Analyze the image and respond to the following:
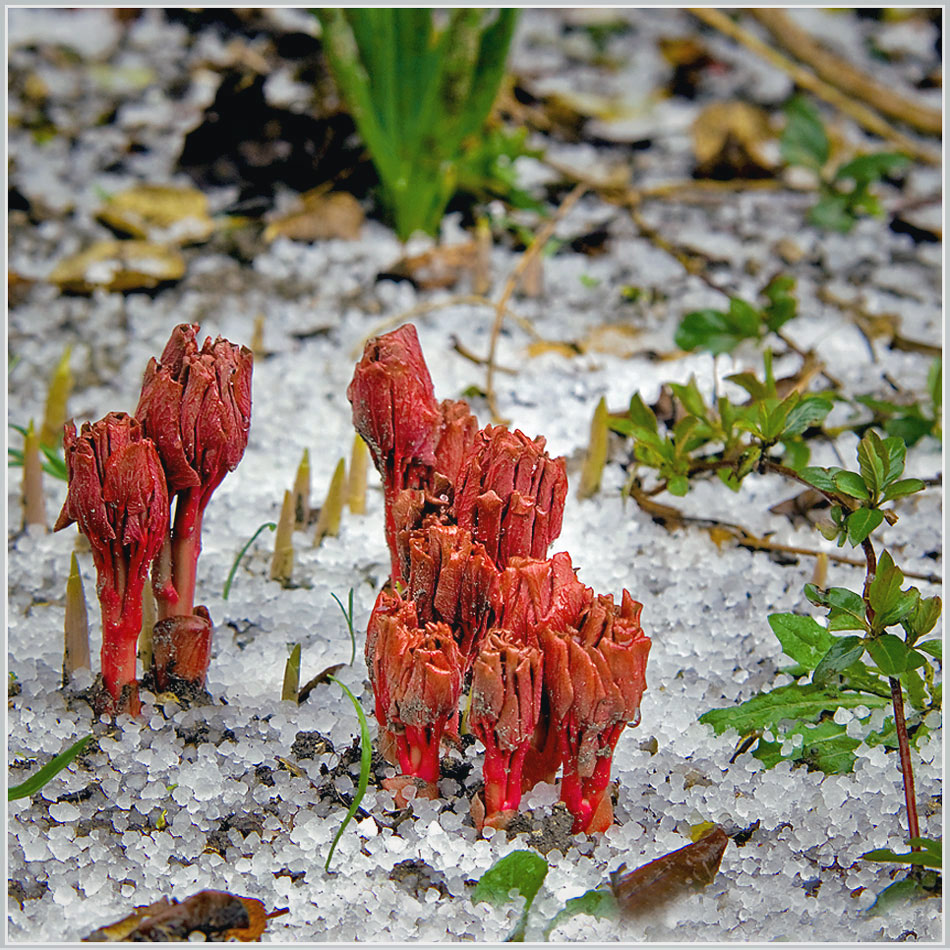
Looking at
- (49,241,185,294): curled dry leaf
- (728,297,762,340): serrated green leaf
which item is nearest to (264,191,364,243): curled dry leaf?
(49,241,185,294): curled dry leaf

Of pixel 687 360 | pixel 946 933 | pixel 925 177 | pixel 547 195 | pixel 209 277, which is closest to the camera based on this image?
pixel 946 933

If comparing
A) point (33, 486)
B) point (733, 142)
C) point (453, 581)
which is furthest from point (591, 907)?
point (733, 142)

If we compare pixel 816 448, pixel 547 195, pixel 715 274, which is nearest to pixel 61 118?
pixel 547 195

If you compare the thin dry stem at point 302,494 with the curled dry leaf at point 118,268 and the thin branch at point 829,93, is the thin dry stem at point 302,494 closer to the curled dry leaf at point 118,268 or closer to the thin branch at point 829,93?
the curled dry leaf at point 118,268

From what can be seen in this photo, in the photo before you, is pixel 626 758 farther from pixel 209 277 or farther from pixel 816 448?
pixel 209 277

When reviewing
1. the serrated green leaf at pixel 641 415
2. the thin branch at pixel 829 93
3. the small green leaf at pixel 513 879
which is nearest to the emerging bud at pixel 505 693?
the small green leaf at pixel 513 879
